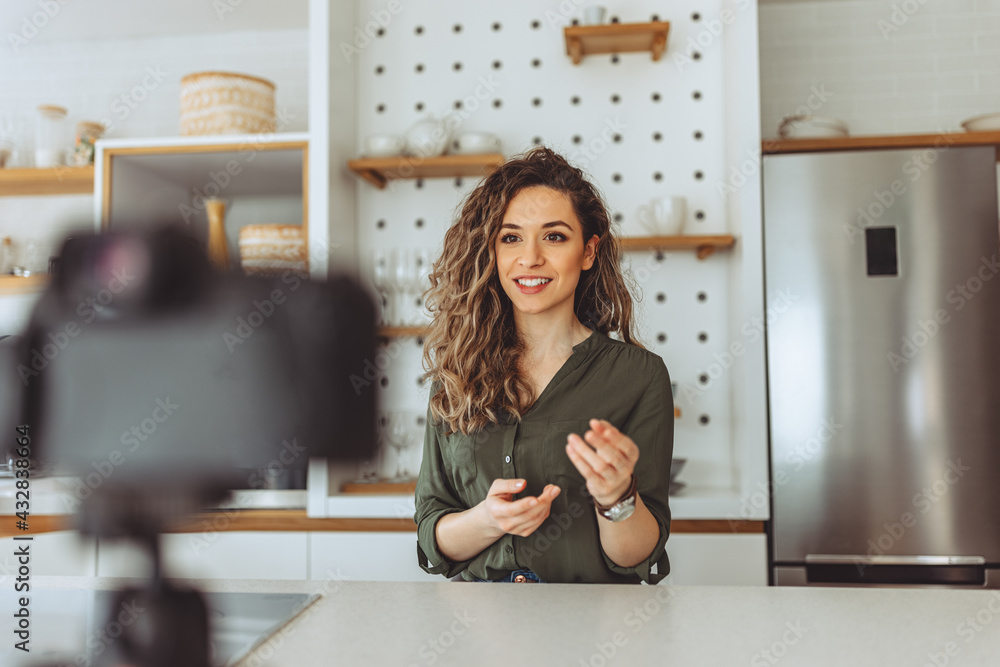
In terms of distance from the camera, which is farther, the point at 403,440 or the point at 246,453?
the point at 403,440

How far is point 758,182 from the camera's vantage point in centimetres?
209

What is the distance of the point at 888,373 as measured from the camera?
2.03 metres

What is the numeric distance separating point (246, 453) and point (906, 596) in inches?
35.2

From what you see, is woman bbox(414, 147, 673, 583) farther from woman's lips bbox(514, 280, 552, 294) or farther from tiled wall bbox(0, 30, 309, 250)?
tiled wall bbox(0, 30, 309, 250)

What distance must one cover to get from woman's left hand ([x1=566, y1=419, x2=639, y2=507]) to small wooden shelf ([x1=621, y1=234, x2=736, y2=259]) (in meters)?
1.45

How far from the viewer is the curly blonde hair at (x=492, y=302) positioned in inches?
47.9

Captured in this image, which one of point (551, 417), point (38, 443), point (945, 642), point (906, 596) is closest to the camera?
point (38, 443)

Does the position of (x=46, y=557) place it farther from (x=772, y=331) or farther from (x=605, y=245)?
(x=772, y=331)

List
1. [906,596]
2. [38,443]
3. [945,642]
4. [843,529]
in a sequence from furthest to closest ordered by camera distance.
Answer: [843,529]
[906,596]
[945,642]
[38,443]

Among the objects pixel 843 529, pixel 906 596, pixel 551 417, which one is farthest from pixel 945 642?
pixel 843 529

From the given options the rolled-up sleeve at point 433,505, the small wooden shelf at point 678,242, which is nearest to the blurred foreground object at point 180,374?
the rolled-up sleeve at point 433,505

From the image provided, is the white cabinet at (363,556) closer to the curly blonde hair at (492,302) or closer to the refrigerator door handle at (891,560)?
the curly blonde hair at (492,302)

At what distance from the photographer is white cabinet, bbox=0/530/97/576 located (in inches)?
9.0

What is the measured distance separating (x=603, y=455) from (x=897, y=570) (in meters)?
1.69
